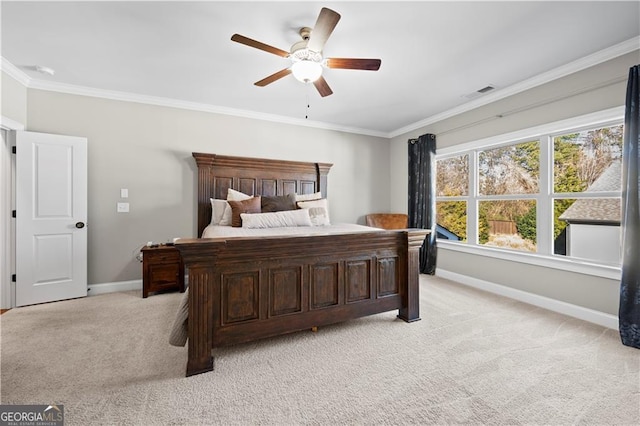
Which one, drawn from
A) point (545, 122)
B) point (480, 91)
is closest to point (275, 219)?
point (480, 91)

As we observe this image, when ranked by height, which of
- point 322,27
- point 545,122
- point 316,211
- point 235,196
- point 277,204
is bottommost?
point 316,211

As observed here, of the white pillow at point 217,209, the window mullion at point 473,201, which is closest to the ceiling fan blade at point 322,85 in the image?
the white pillow at point 217,209

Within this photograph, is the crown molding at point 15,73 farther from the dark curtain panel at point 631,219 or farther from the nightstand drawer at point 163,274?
the dark curtain panel at point 631,219

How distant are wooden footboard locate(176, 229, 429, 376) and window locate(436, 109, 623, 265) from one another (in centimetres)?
177

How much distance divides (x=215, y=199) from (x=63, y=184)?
1692 millimetres

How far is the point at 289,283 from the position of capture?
2.13 metres

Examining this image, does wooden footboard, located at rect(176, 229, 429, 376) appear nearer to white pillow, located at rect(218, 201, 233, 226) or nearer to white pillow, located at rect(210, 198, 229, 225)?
white pillow, located at rect(218, 201, 233, 226)

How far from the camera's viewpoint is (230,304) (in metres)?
1.93

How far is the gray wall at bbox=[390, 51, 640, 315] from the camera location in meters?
2.56

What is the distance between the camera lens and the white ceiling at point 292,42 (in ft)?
6.71

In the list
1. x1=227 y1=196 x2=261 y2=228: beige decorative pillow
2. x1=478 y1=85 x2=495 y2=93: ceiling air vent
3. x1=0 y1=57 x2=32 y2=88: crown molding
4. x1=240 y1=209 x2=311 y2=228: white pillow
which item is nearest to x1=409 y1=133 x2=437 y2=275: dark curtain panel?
x1=478 y1=85 x2=495 y2=93: ceiling air vent

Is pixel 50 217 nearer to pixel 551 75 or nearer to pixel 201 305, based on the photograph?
pixel 201 305

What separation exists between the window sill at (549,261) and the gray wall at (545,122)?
0.17ft

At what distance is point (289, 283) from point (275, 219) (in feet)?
4.50
